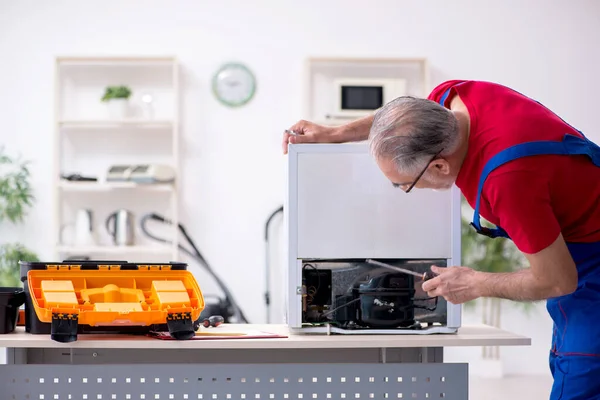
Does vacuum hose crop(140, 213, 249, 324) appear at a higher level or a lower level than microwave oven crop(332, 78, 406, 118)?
lower

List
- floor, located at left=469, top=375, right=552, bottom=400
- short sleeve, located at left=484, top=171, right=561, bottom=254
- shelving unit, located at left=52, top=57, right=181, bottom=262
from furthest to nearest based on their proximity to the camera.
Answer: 1. shelving unit, located at left=52, top=57, right=181, bottom=262
2. floor, located at left=469, top=375, right=552, bottom=400
3. short sleeve, located at left=484, top=171, right=561, bottom=254

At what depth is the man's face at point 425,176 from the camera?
1.73 m

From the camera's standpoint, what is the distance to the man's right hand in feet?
6.82

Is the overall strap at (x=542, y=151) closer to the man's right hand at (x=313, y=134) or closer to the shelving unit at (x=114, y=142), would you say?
the man's right hand at (x=313, y=134)

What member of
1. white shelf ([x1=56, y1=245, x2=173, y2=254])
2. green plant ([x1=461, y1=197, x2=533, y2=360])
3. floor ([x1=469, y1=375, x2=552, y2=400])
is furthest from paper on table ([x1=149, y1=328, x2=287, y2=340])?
green plant ([x1=461, y1=197, x2=533, y2=360])

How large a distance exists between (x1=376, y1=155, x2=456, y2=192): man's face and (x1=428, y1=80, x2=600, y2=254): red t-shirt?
43mm

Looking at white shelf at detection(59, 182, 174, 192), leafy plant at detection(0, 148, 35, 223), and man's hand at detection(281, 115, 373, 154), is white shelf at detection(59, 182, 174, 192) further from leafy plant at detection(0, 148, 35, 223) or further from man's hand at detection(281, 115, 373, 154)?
man's hand at detection(281, 115, 373, 154)

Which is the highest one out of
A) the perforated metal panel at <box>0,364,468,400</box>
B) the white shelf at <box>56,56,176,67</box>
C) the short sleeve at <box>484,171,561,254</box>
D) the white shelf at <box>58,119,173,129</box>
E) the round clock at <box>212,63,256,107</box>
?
the white shelf at <box>56,56,176,67</box>

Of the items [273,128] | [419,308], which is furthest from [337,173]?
[273,128]

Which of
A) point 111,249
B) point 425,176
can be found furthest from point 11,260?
point 425,176

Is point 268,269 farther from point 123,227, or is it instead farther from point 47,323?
point 47,323

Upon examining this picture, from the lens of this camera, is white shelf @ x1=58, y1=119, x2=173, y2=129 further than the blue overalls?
Yes

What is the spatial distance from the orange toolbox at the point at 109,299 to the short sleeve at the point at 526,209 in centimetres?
85

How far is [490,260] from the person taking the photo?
4906mm
